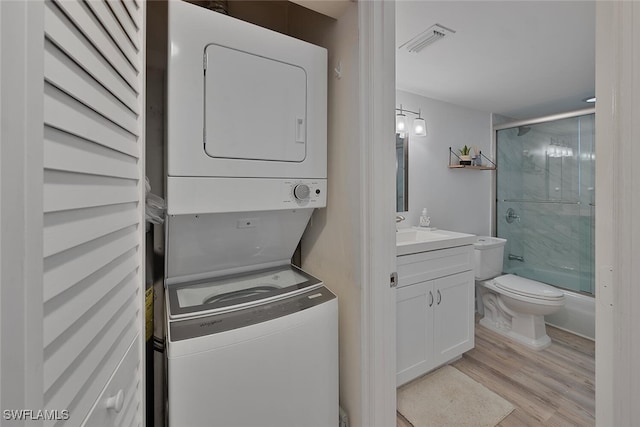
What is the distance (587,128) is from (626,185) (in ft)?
10.5

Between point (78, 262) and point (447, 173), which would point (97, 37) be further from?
point (447, 173)

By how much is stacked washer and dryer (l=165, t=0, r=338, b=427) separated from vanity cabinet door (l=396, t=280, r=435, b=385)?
0.80 meters

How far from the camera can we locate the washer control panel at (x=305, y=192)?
1173 mm

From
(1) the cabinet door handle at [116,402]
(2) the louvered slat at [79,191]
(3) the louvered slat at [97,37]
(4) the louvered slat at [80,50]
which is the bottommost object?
(1) the cabinet door handle at [116,402]

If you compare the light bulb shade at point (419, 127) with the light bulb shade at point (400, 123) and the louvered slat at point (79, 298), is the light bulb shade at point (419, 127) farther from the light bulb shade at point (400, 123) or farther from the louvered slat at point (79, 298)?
the louvered slat at point (79, 298)

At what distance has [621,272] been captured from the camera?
60 centimetres

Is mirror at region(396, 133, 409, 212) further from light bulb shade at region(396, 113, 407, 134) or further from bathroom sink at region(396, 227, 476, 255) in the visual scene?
bathroom sink at region(396, 227, 476, 255)

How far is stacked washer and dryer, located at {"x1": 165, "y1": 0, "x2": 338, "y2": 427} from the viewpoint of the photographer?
91cm

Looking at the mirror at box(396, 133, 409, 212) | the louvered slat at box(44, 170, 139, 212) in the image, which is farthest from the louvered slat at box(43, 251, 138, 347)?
the mirror at box(396, 133, 409, 212)

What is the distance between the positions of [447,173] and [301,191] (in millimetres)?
2444

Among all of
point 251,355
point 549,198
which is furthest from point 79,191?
point 549,198

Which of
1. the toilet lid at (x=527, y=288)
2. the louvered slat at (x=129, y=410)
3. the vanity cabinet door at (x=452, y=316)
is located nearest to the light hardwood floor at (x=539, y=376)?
the vanity cabinet door at (x=452, y=316)

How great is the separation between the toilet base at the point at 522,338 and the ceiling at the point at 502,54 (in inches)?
93.0

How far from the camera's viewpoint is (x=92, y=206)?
0.50 meters
